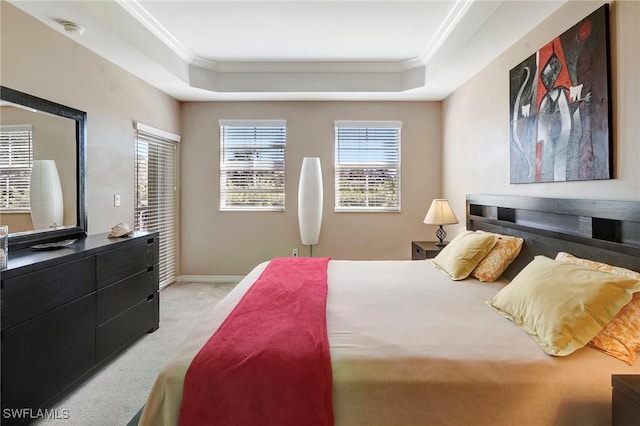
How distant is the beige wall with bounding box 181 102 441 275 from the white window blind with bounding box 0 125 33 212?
2.33m

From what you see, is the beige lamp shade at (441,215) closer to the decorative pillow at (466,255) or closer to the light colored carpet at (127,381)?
the decorative pillow at (466,255)

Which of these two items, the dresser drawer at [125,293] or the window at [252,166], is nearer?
the dresser drawer at [125,293]

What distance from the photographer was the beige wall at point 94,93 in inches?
88.1

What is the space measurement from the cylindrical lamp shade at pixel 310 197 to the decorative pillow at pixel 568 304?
9.00ft

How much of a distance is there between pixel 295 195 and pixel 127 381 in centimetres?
288

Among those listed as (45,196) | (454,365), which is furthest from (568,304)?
(45,196)

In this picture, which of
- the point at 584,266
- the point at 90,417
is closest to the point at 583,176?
the point at 584,266

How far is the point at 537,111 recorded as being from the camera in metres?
2.41

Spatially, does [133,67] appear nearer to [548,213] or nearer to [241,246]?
[241,246]

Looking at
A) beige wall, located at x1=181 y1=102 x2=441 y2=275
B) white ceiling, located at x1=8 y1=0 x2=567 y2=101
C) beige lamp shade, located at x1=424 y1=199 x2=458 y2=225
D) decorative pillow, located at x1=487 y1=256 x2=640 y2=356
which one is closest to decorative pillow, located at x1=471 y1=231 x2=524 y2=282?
decorative pillow, located at x1=487 y1=256 x2=640 y2=356

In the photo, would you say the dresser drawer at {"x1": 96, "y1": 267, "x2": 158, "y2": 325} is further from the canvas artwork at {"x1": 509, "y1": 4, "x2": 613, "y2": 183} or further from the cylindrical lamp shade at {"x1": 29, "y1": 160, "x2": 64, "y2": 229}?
the canvas artwork at {"x1": 509, "y1": 4, "x2": 613, "y2": 183}

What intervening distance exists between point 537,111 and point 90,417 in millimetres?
3456

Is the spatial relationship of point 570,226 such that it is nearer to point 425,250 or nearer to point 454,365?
point 454,365

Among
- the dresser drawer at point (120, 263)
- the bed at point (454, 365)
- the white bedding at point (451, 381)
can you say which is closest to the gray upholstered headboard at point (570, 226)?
the bed at point (454, 365)
